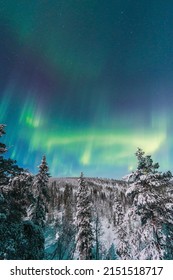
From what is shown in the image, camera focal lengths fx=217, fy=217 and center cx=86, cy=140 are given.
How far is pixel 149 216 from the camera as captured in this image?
1204cm

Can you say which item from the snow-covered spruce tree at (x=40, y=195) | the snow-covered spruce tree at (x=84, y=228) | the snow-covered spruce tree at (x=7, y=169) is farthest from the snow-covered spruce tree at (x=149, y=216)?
the snow-covered spruce tree at (x=84, y=228)

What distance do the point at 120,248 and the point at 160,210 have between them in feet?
71.2

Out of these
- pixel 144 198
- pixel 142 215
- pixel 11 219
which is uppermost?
pixel 144 198

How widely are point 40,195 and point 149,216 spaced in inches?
493

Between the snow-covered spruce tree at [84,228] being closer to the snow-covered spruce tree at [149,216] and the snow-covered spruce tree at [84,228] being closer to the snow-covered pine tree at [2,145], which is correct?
the snow-covered spruce tree at [149,216]

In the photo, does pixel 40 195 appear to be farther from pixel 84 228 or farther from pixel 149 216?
Answer: pixel 149 216

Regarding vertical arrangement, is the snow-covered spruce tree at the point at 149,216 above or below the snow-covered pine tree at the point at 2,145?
below

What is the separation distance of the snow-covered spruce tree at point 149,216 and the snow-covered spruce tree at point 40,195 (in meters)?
11.2

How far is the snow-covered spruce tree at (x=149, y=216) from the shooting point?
37.8ft

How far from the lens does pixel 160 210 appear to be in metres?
11.9

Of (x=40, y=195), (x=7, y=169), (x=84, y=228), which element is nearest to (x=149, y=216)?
(x=7, y=169)

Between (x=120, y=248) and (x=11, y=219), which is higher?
(x=11, y=219)
